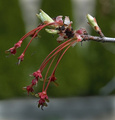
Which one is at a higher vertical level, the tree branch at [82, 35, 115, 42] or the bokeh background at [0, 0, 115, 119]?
the tree branch at [82, 35, 115, 42]

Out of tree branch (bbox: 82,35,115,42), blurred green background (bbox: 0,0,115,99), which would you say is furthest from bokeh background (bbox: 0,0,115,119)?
tree branch (bbox: 82,35,115,42)

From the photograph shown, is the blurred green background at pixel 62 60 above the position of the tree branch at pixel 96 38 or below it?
below

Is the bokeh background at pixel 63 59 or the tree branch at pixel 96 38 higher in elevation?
the tree branch at pixel 96 38

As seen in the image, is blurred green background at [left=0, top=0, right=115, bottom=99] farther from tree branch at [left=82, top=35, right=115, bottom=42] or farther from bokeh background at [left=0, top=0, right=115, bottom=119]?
tree branch at [left=82, top=35, right=115, bottom=42]

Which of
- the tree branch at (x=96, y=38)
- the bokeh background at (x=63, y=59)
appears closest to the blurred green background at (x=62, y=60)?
the bokeh background at (x=63, y=59)

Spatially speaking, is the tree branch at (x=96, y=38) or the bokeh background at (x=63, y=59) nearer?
the tree branch at (x=96, y=38)

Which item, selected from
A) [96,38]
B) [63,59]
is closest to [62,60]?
[63,59]

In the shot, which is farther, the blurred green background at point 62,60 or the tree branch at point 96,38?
the blurred green background at point 62,60

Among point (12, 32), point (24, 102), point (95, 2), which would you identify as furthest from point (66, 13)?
point (24, 102)

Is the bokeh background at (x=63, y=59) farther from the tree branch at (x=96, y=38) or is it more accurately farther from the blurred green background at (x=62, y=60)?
the tree branch at (x=96, y=38)
